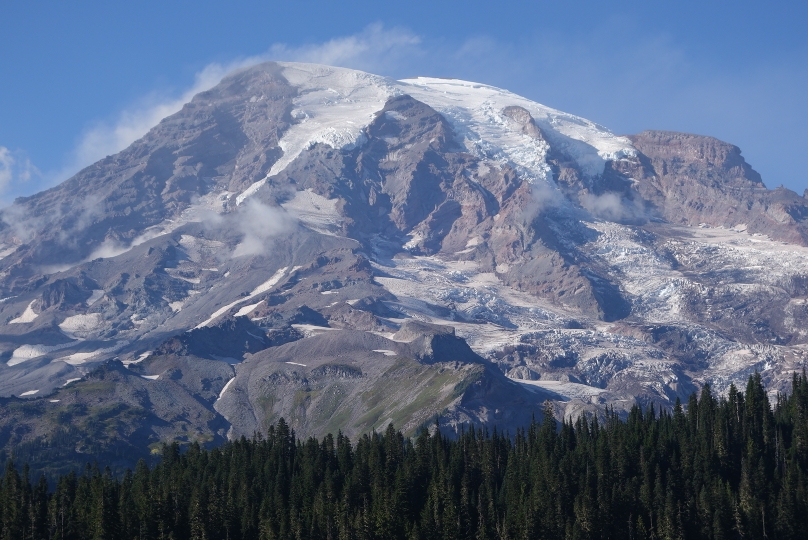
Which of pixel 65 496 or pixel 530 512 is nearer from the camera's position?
pixel 530 512

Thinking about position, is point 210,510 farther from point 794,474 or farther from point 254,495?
point 794,474

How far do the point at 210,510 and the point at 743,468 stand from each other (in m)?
77.9

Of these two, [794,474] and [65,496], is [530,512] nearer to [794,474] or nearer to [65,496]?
[794,474]

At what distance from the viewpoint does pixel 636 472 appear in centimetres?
19762

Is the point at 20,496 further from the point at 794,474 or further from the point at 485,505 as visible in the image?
the point at 794,474

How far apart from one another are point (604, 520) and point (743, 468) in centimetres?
2435

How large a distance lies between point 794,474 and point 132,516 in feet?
312

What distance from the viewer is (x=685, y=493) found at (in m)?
188

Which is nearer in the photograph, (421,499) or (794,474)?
(794,474)

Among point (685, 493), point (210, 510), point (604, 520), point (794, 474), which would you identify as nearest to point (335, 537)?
point (210, 510)

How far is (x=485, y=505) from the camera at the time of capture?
18975 cm

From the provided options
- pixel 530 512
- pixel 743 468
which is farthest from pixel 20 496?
pixel 743 468

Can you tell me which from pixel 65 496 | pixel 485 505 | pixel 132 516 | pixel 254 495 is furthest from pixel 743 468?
pixel 65 496

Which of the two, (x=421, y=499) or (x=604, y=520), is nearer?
(x=604, y=520)
